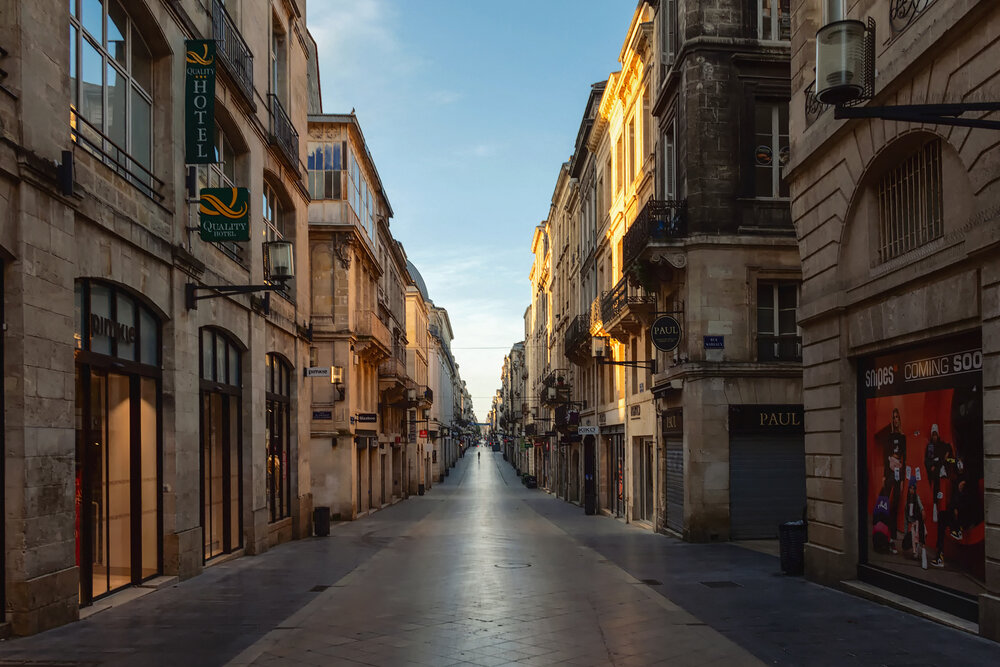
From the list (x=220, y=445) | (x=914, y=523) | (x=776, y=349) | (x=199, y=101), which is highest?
(x=199, y=101)

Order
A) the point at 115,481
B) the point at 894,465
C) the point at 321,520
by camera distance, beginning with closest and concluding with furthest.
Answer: the point at 894,465
the point at 115,481
the point at 321,520

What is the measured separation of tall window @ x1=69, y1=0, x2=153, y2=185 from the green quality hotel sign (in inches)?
42.3

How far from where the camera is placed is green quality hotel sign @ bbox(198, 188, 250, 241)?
15.3 metres

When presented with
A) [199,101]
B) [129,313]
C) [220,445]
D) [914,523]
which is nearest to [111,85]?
[199,101]

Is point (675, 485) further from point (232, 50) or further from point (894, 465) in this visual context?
point (232, 50)

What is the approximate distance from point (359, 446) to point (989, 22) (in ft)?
94.9

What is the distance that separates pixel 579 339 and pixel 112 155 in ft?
95.4

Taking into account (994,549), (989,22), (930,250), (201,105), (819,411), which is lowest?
(994,549)

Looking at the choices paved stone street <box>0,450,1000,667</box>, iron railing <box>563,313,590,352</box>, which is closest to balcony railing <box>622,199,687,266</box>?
paved stone street <box>0,450,1000,667</box>

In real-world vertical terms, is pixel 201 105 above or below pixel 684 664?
above

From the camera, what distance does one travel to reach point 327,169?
3428 centimetres

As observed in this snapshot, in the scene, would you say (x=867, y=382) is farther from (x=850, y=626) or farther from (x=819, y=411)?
(x=850, y=626)

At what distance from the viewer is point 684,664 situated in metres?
8.73

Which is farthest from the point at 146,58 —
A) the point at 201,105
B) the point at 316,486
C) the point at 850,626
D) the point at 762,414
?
the point at 316,486
